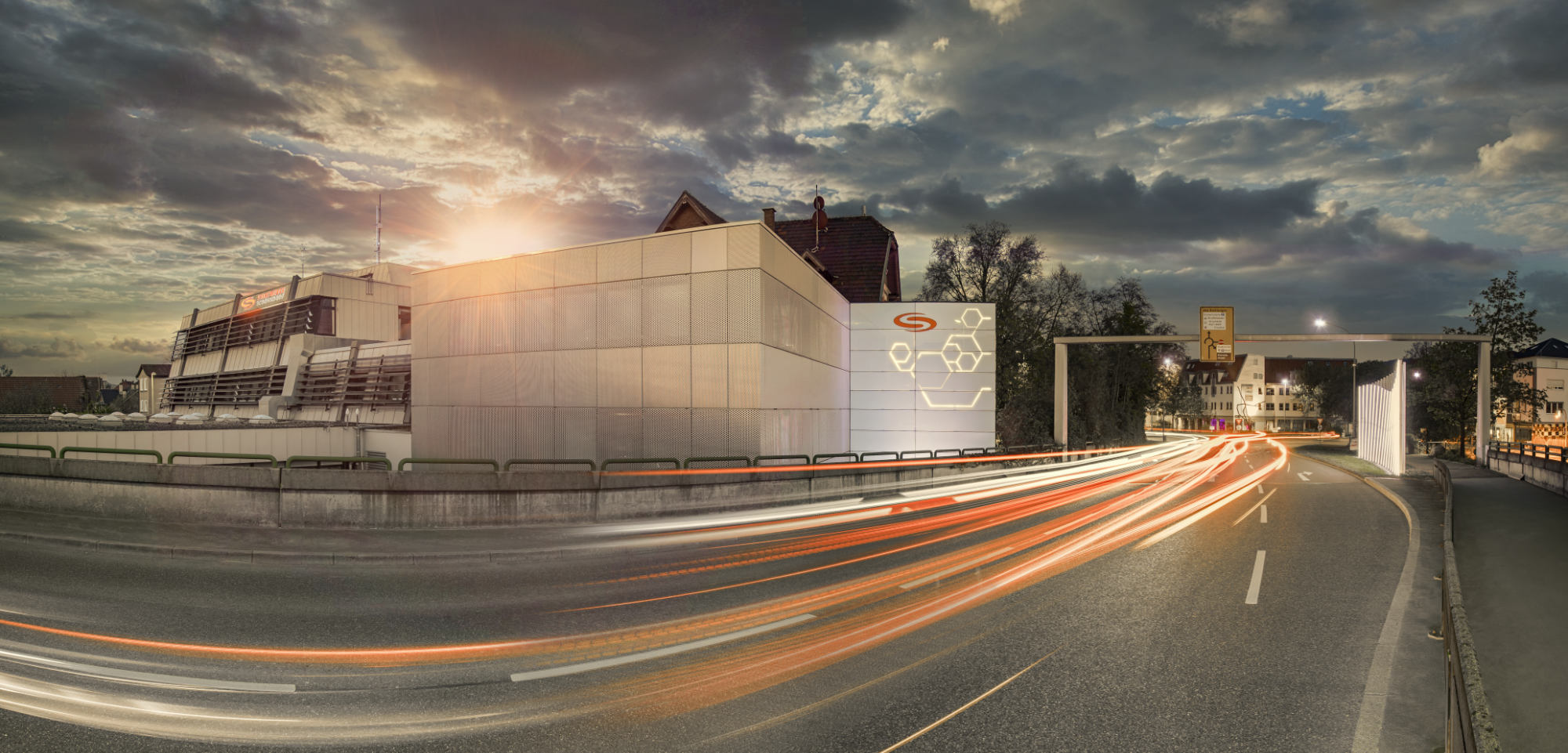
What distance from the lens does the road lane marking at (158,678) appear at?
5.95 meters

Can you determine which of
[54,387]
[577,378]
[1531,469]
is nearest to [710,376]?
[577,378]

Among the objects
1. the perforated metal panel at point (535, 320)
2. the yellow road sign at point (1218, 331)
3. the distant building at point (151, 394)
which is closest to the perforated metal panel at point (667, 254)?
the perforated metal panel at point (535, 320)

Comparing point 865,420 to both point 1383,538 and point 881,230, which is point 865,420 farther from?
point 1383,538

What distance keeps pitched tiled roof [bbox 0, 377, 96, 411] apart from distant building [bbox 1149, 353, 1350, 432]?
151 metres

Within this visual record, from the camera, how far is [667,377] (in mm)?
19766

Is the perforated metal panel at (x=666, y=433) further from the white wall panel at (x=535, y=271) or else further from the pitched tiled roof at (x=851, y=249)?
the pitched tiled roof at (x=851, y=249)

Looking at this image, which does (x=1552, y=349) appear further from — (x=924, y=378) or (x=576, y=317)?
(x=576, y=317)

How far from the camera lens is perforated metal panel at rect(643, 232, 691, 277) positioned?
19812mm

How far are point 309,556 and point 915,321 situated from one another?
2425 centimetres

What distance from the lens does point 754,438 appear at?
19.4 metres

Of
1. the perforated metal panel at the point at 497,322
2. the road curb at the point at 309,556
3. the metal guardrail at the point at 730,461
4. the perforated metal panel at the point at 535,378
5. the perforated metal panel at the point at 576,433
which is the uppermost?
the perforated metal panel at the point at 497,322

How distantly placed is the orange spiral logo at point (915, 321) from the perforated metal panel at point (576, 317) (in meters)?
14.5

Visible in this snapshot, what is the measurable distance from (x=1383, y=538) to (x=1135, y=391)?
51511 millimetres

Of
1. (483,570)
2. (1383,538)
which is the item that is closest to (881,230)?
(1383,538)
